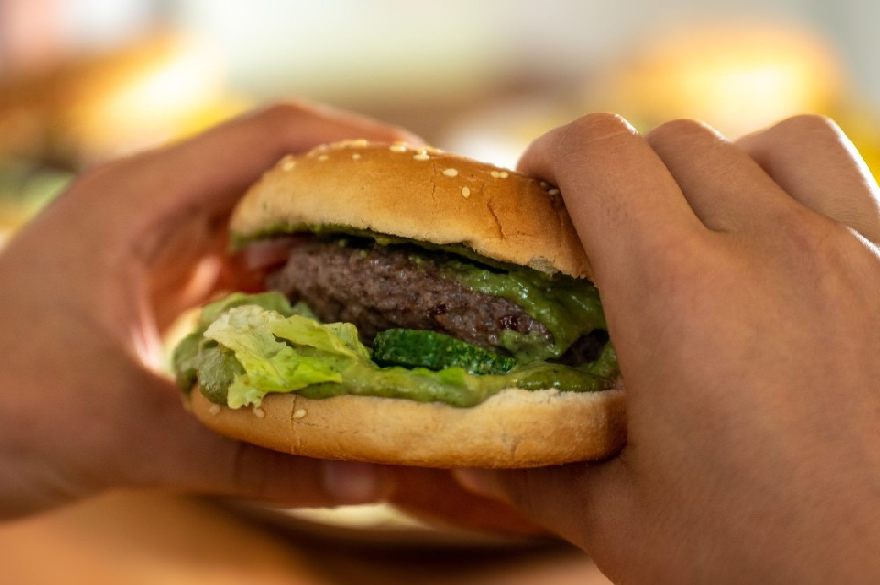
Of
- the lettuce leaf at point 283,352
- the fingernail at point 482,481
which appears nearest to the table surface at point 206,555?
the fingernail at point 482,481

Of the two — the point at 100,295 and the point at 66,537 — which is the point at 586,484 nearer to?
the point at 100,295

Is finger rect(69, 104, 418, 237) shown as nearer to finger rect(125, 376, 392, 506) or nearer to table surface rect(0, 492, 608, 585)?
finger rect(125, 376, 392, 506)

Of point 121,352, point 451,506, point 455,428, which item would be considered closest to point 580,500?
point 455,428

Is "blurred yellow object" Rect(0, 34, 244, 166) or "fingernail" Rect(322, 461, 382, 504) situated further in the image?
"blurred yellow object" Rect(0, 34, 244, 166)

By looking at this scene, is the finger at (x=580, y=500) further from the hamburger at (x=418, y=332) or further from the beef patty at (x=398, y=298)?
the beef patty at (x=398, y=298)

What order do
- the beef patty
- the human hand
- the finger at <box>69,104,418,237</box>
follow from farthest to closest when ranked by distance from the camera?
the finger at <box>69,104,418,237</box>, the beef patty, the human hand

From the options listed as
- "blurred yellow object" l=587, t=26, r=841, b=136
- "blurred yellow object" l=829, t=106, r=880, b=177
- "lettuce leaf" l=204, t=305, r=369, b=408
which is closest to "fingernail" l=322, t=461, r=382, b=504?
"lettuce leaf" l=204, t=305, r=369, b=408
